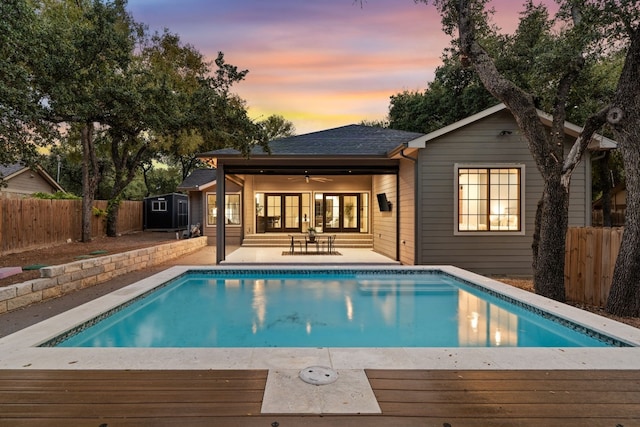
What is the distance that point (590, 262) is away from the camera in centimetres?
605

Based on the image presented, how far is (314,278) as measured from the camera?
8383mm

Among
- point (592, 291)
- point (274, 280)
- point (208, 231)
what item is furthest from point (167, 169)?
point (592, 291)

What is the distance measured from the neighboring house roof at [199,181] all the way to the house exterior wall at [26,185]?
718 cm

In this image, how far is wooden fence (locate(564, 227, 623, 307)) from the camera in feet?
18.8

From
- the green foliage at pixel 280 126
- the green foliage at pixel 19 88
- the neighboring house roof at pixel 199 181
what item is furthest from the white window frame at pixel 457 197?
the green foliage at pixel 280 126

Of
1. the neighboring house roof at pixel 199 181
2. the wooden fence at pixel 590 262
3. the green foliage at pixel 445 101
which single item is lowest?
the wooden fence at pixel 590 262

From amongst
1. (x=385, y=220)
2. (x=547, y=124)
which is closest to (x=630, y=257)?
(x=547, y=124)

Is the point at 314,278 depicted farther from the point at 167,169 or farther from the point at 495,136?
the point at 167,169

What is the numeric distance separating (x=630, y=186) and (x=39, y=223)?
14.3 m

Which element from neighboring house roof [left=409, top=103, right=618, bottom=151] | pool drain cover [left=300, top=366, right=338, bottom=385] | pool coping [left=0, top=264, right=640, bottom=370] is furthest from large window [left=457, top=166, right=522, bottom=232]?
pool drain cover [left=300, top=366, right=338, bottom=385]

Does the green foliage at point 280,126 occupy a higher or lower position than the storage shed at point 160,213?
higher

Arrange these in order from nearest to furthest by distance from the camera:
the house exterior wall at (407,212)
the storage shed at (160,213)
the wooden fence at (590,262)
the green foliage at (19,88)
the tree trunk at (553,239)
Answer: the wooden fence at (590,262) → the tree trunk at (553,239) → the green foliage at (19,88) → the house exterior wall at (407,212) → the storage shed at (160,213)

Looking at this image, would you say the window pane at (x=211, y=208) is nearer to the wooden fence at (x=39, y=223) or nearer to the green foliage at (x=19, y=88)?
the wooden fence at (x=39, y=223)

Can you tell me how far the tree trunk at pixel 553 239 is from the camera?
596 centimetres
